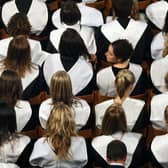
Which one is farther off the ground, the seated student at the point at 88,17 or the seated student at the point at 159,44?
the seated student at the point at 88,17

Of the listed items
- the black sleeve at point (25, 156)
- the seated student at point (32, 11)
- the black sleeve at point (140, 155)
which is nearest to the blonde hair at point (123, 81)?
the black sleeve at point (140, 155)

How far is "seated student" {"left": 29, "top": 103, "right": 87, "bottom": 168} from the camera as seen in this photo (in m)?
5.59

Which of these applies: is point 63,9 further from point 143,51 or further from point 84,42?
point 143,51

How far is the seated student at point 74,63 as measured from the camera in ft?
21.2

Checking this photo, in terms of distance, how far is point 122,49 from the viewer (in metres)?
6.43

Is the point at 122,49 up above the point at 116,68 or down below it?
above

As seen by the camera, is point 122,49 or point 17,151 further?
point 122,49

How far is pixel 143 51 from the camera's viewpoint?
23.4 ft

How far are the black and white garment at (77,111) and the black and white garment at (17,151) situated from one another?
0.27 m

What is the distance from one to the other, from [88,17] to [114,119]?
199 centimetres

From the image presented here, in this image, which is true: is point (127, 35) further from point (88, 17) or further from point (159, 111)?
point (159, 111)

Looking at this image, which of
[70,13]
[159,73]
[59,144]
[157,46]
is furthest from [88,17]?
[59,144]

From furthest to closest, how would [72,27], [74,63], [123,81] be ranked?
[72,27] → [74,63] → [123,81]

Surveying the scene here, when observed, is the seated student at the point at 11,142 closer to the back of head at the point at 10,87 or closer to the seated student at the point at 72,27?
the back of head at the point at 10,87
